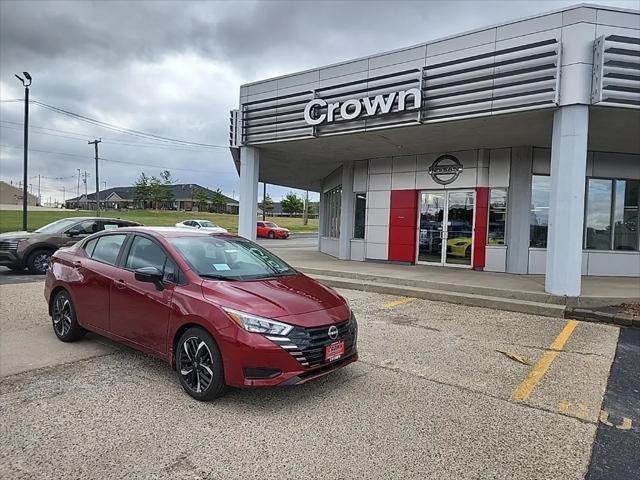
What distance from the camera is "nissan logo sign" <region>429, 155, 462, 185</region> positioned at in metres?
12.5

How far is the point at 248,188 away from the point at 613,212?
10028mm

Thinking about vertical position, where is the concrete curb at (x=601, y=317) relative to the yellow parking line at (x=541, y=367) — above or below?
above

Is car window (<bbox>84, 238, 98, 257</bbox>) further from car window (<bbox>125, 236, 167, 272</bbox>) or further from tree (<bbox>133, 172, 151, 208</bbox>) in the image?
tree (<bbox>133, 172, 151, 208</bbox>)

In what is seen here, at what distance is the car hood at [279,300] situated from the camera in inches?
150

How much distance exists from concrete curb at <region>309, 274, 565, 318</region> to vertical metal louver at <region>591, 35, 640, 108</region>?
3.66 metres

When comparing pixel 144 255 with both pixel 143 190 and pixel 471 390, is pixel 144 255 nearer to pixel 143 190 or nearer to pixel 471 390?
pixel 471 390

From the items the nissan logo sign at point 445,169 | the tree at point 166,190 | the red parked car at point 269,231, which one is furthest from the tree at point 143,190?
the nissan logo sign at point 445,169

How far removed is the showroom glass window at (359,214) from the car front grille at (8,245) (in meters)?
9.58

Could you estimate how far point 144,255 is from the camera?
4.84m

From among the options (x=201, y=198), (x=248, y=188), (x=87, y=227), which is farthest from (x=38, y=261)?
(x=201, y=198)

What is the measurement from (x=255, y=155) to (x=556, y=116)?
26.1ft

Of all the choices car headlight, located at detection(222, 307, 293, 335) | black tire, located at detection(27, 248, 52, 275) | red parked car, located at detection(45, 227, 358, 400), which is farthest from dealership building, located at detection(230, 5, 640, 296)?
car headlight, located at detection(222, 307, 293, 335)

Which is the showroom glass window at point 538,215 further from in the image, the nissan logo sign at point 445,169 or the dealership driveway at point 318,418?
the dealership driveway at point 318,418

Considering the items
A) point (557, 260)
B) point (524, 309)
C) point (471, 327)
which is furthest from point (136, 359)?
point (557, 260)
